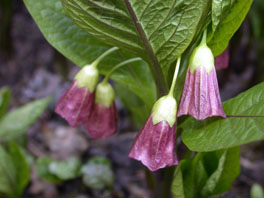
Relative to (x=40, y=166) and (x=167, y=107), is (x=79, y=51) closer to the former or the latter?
(x=167, y=107)

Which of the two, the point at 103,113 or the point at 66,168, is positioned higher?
the point at 103,113

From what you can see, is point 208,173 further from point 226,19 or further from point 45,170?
point 45,170

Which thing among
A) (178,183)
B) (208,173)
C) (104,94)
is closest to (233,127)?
(178,183)

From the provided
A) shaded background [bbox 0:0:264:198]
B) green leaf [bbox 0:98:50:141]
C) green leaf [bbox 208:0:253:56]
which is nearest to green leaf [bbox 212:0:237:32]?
green leaf [bbox 208:0:253:56]

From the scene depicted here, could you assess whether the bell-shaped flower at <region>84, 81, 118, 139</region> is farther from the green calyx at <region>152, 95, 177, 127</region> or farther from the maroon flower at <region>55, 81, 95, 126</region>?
the green calyx at <region>152, 95, 177, 127</region>

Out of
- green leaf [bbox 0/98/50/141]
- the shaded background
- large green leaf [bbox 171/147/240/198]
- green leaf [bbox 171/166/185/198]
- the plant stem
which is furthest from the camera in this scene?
the shaded background

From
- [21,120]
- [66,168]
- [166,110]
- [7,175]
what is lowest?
[66,168]
